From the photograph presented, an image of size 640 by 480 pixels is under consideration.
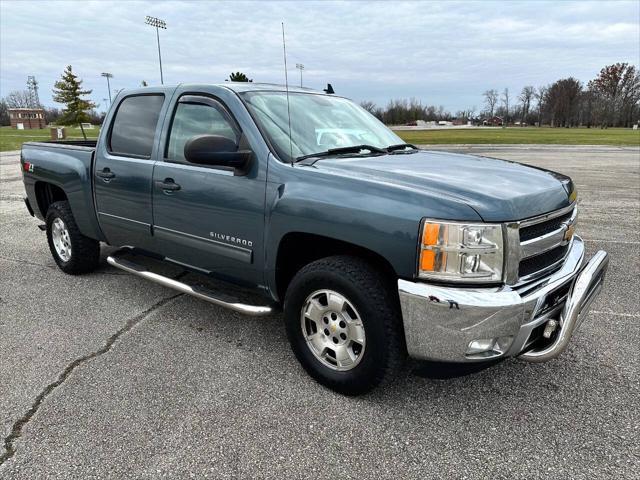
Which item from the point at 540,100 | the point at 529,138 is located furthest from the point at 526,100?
the point at 529,138

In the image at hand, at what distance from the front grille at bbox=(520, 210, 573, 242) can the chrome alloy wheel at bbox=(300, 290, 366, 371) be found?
971mm

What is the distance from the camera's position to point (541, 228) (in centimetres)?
272

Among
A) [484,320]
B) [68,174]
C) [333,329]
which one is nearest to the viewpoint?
[484,320]

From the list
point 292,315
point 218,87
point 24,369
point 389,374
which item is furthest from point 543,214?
point 24,369

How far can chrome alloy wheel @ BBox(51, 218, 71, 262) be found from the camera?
5121 mm

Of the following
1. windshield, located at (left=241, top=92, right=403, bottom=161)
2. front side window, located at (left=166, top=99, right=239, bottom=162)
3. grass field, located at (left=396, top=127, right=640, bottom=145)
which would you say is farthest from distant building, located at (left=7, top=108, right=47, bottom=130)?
windshield, located at (left=241, top=92, right=403, bottom=161)

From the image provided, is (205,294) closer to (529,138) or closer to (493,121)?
(529,138)

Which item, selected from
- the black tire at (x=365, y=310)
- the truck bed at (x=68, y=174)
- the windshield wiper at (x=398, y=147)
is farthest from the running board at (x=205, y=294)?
the windshield wiper at (x=398, y=147)

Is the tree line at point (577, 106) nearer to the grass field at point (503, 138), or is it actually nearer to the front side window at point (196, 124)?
the grass field at point (503, 138)

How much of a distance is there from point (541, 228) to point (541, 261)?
0.20 meters

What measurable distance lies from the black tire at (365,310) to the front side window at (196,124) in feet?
3.78

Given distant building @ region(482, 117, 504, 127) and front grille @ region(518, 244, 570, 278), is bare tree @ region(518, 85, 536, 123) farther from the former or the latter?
front grille @ region(518, 244, 570, 278)

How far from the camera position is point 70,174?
15.6ft

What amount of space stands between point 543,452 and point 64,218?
4632 millimetres
